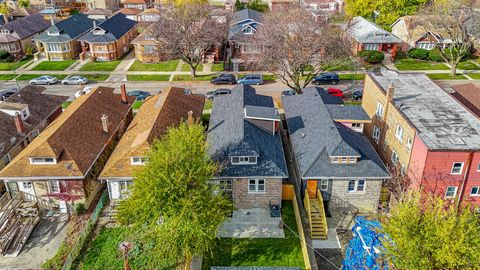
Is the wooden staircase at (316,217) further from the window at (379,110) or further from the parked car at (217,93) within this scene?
the parked car at (217,93)

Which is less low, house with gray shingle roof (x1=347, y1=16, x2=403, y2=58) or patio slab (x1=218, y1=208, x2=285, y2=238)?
house with gray shingle roof (x1=347, y1=16, x2=403, y2=58)

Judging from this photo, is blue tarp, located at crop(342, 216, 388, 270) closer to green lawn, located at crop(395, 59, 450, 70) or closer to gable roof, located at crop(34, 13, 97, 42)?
green lawn, located at crop(395, 59, 450, 70)

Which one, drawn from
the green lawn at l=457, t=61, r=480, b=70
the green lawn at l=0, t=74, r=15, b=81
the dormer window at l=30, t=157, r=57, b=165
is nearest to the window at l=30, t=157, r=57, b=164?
the dormer window at l=30, t=157, r=57, b=165

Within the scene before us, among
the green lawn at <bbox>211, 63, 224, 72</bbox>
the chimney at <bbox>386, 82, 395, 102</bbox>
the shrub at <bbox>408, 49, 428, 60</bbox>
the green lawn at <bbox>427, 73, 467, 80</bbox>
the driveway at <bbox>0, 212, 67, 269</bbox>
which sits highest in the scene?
the chimney at <bbox>386, 82, 395, 102</bbox>

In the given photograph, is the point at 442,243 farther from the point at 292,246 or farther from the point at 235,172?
the point at 235,172

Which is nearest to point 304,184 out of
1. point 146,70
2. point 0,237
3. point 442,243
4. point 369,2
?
point 442,243

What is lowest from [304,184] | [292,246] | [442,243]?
[292,246]
